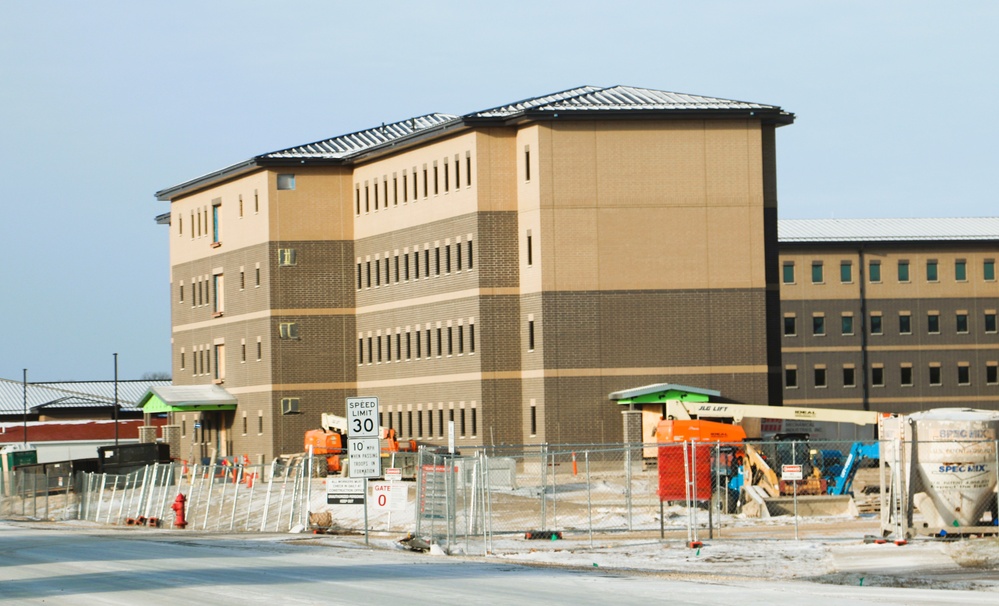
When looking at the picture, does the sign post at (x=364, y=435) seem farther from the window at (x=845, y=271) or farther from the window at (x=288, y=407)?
the window at (x=845, y=271)

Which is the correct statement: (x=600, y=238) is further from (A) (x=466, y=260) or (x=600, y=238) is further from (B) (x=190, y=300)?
(B) (x=190, y=300)

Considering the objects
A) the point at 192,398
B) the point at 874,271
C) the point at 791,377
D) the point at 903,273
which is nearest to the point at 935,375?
the point at 903,273

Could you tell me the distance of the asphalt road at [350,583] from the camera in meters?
20.7

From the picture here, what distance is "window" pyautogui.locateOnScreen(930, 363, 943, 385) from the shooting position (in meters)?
107

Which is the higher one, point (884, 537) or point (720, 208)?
point (720, 208)

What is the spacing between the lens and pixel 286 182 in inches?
3039

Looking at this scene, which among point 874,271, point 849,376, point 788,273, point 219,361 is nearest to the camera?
point 219,361

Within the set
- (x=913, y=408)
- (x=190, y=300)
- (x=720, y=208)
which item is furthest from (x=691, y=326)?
(x=913, y=408)

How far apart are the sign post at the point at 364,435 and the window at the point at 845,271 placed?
8016cm

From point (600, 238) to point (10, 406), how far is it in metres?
78.0

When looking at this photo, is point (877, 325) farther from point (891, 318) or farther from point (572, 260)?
point (572, 260)

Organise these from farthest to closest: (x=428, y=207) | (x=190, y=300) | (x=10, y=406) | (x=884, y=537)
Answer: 1. (x=10, y=406)
2. (x=190, y=300)
3. (x=428, y=207)
4. (x=884, y=537)

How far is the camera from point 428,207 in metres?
71.2

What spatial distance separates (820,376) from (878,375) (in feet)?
12.1
